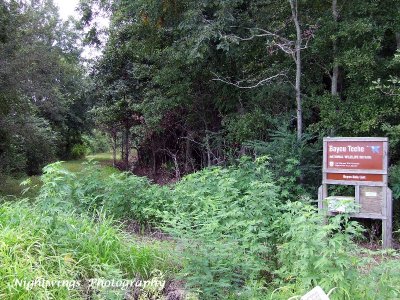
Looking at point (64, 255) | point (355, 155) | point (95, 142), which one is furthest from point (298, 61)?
point (95, 142)

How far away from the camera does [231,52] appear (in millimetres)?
8273

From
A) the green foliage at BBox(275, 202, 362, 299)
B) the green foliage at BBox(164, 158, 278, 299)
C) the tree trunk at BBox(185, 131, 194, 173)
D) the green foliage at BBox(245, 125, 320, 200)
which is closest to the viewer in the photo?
the green foliage at BBox(275, 202, 362, 299)

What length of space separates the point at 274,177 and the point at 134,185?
2577 millimetres

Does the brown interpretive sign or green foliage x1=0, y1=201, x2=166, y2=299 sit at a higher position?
the brown interpretive sign

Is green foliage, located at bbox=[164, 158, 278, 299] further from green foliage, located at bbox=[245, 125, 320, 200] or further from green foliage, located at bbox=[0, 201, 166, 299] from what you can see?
green foliage, located at bbox=[245, 125, 320, 200]

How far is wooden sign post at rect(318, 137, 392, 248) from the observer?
5367 millimetres

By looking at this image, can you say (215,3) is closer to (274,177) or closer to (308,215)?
(274,177)

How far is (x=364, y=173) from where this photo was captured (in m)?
5.54

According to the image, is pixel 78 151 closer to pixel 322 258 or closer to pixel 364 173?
pixel 364 173

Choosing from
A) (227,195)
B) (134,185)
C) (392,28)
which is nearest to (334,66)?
(392,28)

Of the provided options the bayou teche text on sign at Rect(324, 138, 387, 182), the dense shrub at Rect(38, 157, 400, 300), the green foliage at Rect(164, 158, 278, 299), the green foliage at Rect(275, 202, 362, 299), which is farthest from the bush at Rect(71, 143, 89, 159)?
the green foliage at Rect(275, 202, 362, 299)

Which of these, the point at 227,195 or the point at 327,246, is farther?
the point at 227,195

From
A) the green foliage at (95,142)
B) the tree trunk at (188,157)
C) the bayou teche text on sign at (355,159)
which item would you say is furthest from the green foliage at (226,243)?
the green foliage at (95,142)

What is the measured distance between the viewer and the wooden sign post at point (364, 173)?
537 centimetres
